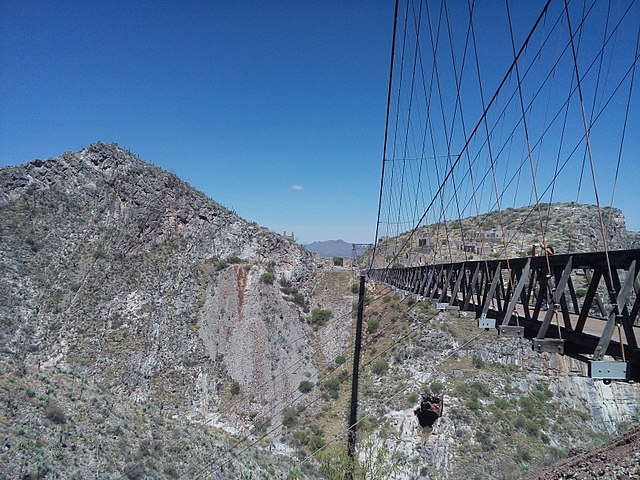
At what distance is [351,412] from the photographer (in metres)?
23.4

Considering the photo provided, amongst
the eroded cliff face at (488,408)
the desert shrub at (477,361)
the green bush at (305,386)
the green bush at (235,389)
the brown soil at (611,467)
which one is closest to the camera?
the brown soil at (611,467)

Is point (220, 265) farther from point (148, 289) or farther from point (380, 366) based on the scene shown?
point (380, 366)

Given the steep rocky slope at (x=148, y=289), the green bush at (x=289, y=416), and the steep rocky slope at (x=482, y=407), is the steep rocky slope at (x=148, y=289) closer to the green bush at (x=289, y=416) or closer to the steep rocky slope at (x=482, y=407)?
the green bush at (x=289, y=416)

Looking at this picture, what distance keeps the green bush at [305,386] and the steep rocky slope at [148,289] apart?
27.4 inches

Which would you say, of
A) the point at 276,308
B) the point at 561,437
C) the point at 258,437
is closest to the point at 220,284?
the point at 276,308

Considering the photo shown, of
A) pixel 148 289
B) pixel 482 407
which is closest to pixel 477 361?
pixel 482 407

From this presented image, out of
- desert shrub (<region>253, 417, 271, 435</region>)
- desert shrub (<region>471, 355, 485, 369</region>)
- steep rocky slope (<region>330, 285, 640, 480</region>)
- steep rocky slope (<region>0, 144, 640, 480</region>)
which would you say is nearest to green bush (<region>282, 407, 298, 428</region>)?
steep rocky slope (<region>0, 144, 640, 480</region>)

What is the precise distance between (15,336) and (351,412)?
21.7 metres

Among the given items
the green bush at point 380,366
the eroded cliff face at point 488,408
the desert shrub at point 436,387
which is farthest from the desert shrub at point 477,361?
the green bush at point 380,366

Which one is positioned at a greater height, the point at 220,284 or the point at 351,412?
the point at 220,284

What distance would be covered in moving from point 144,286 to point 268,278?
9.71 m

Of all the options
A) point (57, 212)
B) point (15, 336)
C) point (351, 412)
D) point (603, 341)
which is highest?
point (57, 212)

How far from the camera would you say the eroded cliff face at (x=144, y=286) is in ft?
90.9

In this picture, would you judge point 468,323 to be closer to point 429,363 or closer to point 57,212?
point 429,363
